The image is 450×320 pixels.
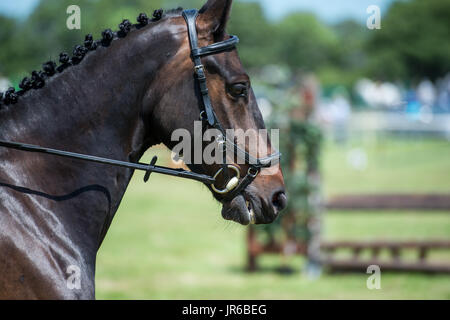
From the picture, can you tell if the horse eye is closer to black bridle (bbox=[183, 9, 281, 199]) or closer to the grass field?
black bridle (bbox=[183, 9, 281, 199])

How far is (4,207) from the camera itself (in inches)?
114

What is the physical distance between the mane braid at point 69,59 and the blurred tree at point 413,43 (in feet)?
203

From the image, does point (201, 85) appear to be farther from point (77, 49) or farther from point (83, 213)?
point (83, 213)

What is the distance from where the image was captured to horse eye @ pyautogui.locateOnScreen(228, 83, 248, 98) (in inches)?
128

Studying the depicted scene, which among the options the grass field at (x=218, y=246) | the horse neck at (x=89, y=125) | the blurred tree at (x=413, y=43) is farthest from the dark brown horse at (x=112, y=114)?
the blurred tree at (x=413, y=43)

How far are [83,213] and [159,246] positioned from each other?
8554 mm

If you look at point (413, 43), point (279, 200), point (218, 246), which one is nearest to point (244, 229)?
point (218, 246)

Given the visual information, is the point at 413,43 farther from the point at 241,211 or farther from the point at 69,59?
the point at 69,59

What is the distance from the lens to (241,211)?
3.28m

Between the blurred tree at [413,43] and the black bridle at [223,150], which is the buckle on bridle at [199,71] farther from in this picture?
the blurred tree at [413,43]

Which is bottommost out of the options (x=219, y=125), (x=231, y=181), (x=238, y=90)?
(x=231, y=181)

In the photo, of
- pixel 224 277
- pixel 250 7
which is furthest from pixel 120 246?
pixel 250 7

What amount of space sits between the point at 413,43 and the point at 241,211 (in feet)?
224

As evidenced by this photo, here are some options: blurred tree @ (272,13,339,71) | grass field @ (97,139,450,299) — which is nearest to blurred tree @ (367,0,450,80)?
blurred tree @ (272,13,339,71)
